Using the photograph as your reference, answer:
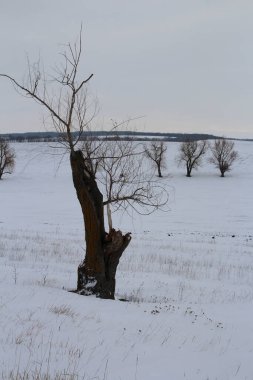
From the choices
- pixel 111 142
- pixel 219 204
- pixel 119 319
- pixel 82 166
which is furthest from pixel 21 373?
pixel 219 204

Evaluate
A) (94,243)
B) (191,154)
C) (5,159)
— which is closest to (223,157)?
(191,154)

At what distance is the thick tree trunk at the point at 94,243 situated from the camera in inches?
312

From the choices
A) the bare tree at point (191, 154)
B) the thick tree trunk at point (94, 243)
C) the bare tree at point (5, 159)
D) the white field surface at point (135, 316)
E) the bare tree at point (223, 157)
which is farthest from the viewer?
the bare tree at point (191, 154)

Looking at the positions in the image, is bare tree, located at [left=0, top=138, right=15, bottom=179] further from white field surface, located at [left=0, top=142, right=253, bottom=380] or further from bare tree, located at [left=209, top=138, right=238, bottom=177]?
white field surface, located at [left=0, top=142, right=253, bottom=380]

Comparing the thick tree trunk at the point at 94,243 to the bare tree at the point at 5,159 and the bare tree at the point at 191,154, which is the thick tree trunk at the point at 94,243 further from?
the bare tree at the point at 191,154

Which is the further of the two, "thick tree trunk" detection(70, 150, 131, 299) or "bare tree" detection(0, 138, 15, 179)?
"bare tree" detection(0, 138, 15, 179)

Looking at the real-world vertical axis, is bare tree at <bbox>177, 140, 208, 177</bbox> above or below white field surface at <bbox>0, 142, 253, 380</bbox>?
above

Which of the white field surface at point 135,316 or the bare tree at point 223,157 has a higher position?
the bare tree at point 223,157

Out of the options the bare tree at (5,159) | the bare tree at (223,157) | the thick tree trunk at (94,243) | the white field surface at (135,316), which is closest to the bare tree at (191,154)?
the bare tree at (223,157)

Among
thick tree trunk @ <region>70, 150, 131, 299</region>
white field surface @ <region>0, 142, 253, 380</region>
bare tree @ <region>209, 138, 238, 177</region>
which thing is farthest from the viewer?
bare tree @ <region>209, 138, 238, 177</region>

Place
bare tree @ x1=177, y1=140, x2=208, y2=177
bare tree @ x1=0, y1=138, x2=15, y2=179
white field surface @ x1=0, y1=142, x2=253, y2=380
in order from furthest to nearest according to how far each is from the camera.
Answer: bare tree @ x1=177, y1=140, x2=208, y2=177 < bare tree @ x1=0, y1=138, x2=15, y2=179 < white field surface @ x1=0, y1=142, x2=253, y2=380

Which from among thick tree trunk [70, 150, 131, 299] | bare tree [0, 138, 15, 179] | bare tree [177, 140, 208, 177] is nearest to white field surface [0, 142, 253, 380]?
thick tree trunk [70, 150, 131, 299]

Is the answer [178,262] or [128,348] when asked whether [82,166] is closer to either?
[128,348]

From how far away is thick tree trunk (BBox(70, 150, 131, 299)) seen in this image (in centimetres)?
793
